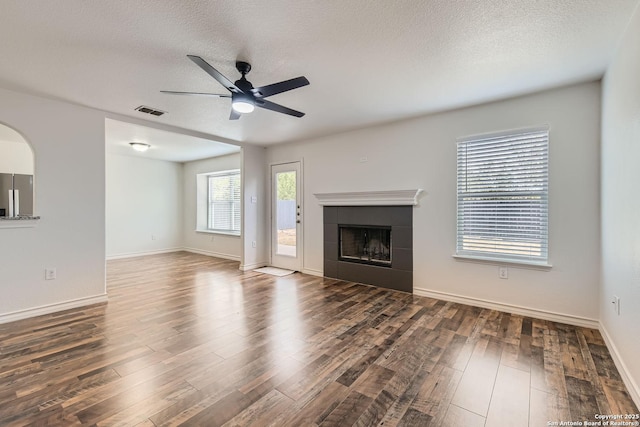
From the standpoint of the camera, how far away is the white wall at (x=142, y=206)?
652 cm

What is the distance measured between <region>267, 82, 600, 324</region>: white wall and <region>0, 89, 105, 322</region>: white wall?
307cm

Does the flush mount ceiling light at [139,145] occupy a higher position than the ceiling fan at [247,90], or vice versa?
the flush mount ceiling light at [139,145]

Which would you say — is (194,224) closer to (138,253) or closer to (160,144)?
(138,253)

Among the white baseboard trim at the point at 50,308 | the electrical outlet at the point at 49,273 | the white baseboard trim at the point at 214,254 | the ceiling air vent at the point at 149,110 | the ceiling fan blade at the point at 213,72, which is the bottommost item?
the white baseboard trim at the point at 50,308

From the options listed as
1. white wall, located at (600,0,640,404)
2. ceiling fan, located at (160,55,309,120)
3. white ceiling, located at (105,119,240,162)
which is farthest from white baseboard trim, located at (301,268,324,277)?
white wall, located at (600,0,640,404)

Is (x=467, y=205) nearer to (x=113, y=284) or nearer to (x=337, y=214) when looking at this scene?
(x=337, y=214)

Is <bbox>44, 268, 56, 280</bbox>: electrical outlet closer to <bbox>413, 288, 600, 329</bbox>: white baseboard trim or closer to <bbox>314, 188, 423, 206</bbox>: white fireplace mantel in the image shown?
<bbox>314, 188, 423, 206</bbox>: white fireplace mantel

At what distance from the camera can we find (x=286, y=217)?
552 cm

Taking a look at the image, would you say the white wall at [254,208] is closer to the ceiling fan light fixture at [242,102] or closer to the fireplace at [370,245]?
the fireplace at [370,245]

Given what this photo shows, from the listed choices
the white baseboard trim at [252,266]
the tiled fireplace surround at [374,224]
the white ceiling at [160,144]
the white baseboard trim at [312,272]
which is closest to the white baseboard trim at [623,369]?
the tiled fireplace surround at [374,224]

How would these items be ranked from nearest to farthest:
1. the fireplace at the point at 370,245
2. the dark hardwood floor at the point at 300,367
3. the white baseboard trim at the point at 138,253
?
the dark hardwood floor at the point at 300,367 → the fireplace at the point at 370,245 → the white baseboard trim at the point at 138,253

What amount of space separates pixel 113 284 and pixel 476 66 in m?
5.43

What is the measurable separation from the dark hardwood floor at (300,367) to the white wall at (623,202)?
0.27 m

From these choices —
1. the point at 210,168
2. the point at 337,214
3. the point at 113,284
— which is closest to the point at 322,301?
the point at 337,214
